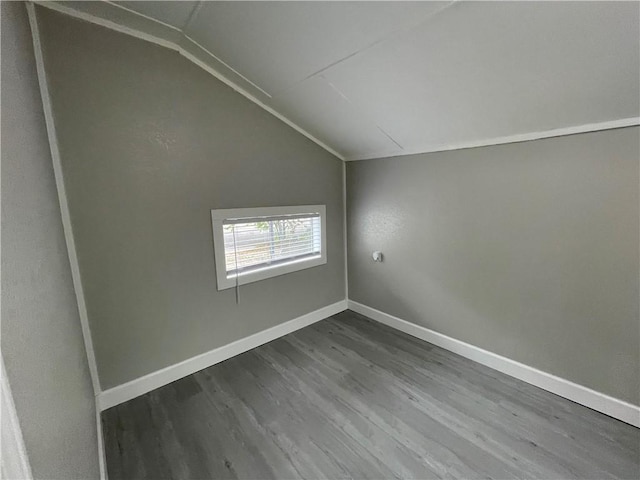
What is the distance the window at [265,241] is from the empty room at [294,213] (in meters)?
0.03

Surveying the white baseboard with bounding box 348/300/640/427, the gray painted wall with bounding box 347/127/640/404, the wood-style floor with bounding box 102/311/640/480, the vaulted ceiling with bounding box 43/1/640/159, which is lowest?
the wood-style floor with bounding box 102/311/640/480

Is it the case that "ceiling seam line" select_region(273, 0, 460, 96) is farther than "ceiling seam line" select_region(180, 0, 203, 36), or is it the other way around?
"ceiling seam line" select_region(180, 0, 203, 36)

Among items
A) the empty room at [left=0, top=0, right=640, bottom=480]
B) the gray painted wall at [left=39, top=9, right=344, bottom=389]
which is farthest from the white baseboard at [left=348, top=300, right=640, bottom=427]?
the gray painted wall at [left=39, top=9, right=344, bottom=389]

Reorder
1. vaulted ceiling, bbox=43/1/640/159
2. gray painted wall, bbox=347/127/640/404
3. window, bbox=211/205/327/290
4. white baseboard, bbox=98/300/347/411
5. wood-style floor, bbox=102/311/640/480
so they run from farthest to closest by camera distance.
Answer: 1. window, bbox=211/205/327/290
2. white baseboard, bbox=98/300/347/411
3. gray painted wall, bbox=347/127/640/404
4. wood-style floor, bbox=102/311/640/480
5. vaulted ceiling, bbox=43/1/640/159

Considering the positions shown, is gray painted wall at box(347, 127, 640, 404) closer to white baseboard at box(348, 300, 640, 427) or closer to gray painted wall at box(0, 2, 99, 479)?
white baseboard at box(348, 300, 640, 427)

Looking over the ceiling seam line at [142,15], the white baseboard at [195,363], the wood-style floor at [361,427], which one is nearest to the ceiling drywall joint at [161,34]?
the ceiling seam line at [142,15]

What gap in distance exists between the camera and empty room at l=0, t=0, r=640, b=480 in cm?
133

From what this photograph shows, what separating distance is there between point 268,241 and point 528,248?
6.69 feet

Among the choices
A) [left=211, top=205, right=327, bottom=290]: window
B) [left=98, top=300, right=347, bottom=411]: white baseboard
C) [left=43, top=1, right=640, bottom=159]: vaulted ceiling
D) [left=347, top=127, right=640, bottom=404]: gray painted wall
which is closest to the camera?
[left=43, top=1, right=640, bottom=159]: vaulted ceiling

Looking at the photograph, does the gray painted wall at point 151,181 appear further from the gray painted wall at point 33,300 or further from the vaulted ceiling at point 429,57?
the gray painted wall at point 33,300

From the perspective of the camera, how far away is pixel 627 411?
5.55 ft

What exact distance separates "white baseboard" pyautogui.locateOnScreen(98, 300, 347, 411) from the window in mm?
538

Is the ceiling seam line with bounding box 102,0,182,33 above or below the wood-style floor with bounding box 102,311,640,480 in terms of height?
above

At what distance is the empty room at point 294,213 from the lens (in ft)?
4.35
